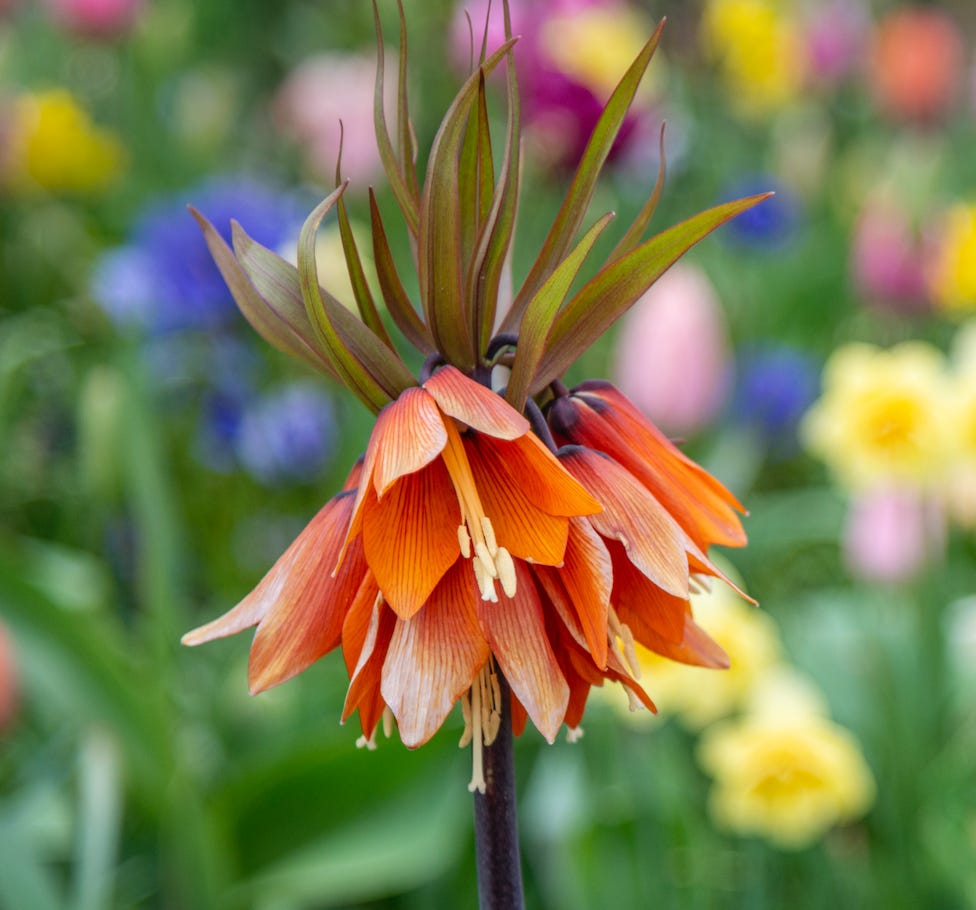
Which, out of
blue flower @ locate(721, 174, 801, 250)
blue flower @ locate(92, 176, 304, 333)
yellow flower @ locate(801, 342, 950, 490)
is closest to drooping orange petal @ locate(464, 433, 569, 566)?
yellow flower @ locate(801, 342, 950, 490)

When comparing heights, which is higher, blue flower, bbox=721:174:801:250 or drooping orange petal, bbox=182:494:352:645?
blue flower, bbox=721:174:801:250

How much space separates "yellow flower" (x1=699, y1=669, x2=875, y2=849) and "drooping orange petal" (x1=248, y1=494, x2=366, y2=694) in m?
0.79

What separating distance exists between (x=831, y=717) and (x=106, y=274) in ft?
3.66

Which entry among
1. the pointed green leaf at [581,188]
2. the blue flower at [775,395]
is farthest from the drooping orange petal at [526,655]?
the blue flower at [775,395]

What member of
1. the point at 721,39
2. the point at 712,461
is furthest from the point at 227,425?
the point at 721,39

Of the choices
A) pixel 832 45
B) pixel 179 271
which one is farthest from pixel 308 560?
pixel 832 45

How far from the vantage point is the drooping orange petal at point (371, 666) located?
392mm

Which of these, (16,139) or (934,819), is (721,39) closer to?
(16,139)

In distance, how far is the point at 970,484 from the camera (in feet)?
5.06

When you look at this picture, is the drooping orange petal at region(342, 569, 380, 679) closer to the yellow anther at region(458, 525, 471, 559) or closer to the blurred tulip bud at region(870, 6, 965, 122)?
the yellow anther at region(458, 525, 471, 559)

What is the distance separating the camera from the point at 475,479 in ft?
1.41

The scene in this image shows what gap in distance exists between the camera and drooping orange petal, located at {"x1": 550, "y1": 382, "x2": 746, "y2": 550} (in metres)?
0.44

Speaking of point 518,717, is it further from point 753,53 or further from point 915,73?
point 753,53

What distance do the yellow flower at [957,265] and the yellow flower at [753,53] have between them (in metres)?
0.89
